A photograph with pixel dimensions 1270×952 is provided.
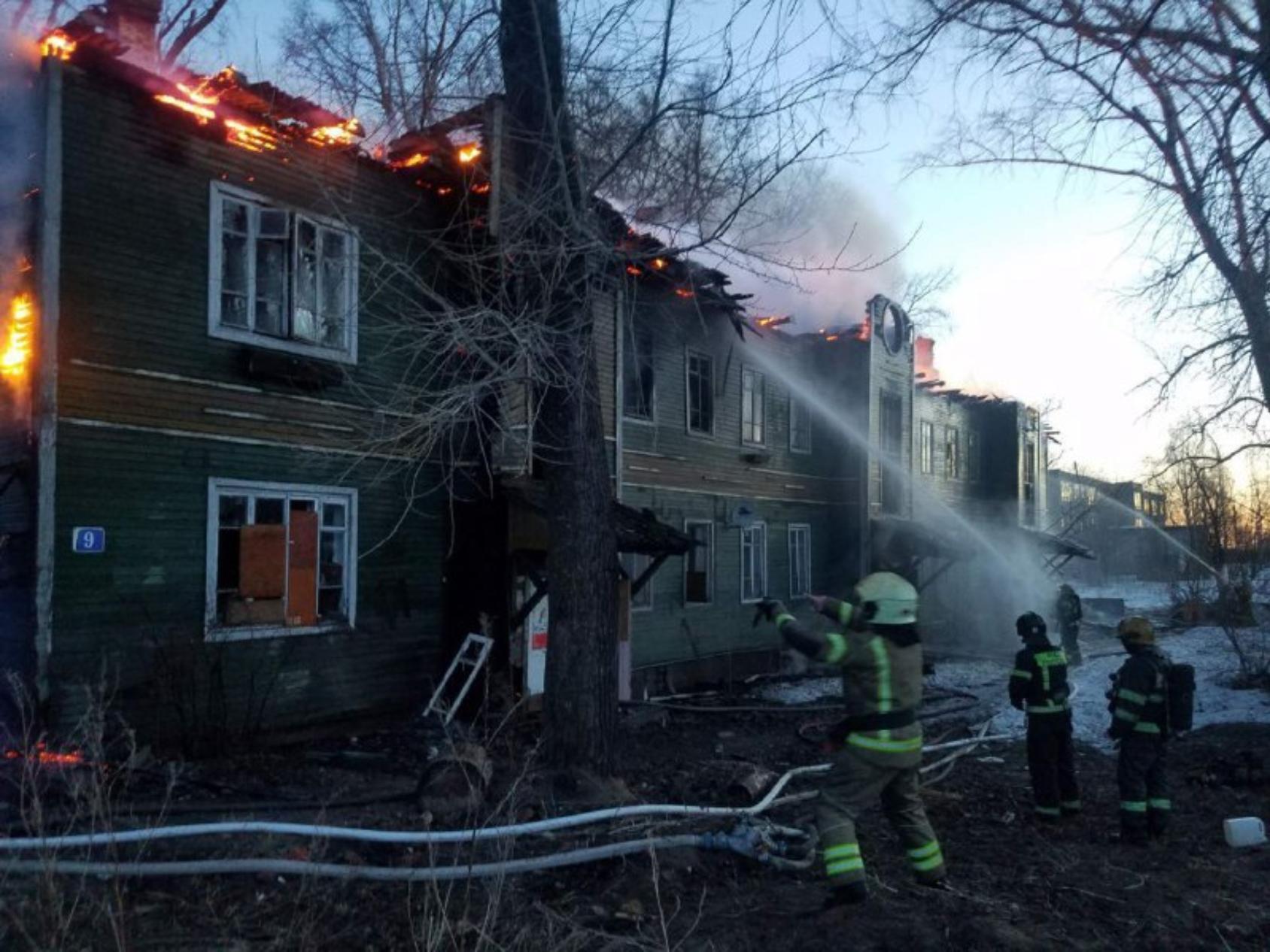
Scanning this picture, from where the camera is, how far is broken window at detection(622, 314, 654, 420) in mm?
16016

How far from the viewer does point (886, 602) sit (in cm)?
570

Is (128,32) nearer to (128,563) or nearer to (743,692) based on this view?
(128,563)

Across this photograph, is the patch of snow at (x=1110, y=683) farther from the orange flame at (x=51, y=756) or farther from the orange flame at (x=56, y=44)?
the orange flame at (x=56, y=44)

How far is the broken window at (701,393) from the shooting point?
1759cm

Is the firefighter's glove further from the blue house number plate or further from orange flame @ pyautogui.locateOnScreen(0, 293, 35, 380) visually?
orange flame @ pyautogui.locateOnScreen(0, 293, 35, 380)

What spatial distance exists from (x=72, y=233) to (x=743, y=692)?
38.1 ft

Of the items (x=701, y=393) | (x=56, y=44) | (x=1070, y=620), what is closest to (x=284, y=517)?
(x=56, y=44)

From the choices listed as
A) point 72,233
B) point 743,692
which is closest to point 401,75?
point 72,233

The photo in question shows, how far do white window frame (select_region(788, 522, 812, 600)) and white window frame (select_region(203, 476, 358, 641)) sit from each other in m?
10.8

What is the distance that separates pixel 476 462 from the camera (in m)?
12.3

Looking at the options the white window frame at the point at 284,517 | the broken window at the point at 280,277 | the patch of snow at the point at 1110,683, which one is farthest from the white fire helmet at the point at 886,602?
the patch of snow at the point at 1110,683

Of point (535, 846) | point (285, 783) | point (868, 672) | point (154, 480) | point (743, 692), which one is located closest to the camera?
point (868, 672)

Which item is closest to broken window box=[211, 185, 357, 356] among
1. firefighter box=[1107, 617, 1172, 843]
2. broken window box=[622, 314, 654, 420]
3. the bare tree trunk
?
Answer: the bare tree trunk

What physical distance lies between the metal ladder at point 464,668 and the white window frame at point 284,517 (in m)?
1.28
